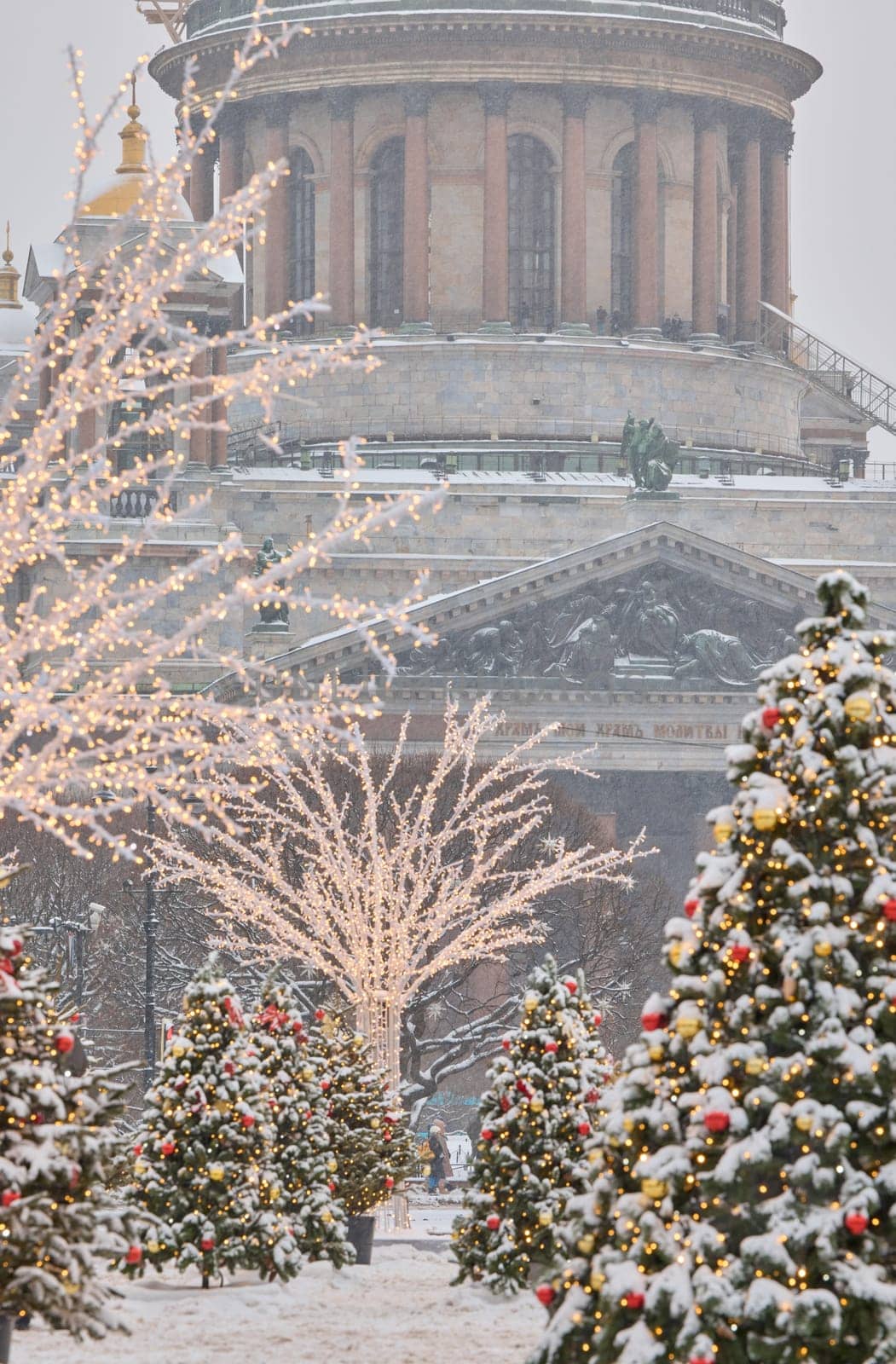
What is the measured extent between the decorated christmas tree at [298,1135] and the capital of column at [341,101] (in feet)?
183

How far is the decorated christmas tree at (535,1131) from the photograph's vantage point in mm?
19719

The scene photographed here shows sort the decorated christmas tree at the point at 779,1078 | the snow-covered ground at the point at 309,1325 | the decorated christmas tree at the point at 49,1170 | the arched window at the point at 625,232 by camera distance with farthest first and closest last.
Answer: the arched window at the point at 625,232, the snow-covered ground at the point at 309,1325, the decorated christmas tree at the point at 49,1170, the decorated christmas tree at the point at 779,1078

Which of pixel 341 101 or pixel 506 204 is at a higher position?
pixel 341 101

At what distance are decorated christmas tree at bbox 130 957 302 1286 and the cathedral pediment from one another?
1501 inches

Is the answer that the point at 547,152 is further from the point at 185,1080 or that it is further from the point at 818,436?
the point at 185,1080

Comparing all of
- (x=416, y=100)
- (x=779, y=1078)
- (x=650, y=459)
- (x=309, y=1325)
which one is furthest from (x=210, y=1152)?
(x=416, y=100)

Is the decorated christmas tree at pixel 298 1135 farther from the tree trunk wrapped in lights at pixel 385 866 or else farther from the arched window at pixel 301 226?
the arched window at pixel 301 226

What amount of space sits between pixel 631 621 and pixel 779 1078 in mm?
47508

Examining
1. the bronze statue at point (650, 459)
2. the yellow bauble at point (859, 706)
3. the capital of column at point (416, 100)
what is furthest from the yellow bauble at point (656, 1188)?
the capital of column at point (416, 100)

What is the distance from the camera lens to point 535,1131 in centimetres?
1984

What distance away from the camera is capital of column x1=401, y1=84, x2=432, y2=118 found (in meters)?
75.2

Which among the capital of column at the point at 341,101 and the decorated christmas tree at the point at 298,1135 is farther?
the capital of column at the point at 341,101

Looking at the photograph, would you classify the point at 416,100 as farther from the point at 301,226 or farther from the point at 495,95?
the point at 301,226

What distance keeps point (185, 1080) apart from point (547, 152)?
5909cm
